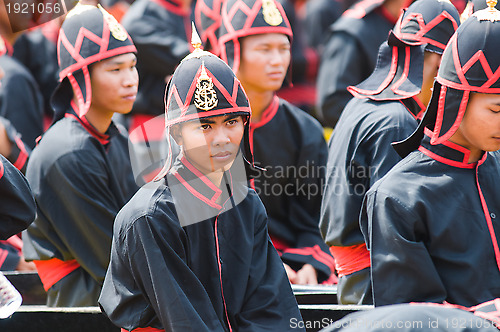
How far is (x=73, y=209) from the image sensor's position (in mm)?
4262

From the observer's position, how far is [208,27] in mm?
5645

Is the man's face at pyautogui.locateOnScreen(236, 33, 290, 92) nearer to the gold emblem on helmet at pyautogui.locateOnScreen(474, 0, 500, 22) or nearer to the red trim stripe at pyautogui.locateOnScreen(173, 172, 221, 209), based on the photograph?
the red trim stripe at pyautogui.locateOnScreen(173, 172, 221, 209)

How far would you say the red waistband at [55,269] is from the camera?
14.4 ft

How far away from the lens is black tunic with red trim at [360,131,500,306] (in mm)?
3039

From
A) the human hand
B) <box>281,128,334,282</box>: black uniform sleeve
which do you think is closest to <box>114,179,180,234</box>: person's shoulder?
the human hand

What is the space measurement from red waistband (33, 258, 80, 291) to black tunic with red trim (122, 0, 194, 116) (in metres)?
2.95

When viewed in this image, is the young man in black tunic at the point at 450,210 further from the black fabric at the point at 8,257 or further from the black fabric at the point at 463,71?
the black fabric at the point at 8,257

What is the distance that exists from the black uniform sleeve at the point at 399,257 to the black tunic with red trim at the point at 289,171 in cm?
192

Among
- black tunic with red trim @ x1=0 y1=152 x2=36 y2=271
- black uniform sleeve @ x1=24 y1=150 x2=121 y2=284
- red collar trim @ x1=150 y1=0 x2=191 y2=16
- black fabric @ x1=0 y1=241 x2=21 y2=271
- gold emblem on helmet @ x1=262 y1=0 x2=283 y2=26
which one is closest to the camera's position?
black tunic with red trim @ x1=0 y1=152 x2=36 y2=271

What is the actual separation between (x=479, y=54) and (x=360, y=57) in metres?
3.41

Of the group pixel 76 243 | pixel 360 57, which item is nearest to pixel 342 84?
pixel 360 57

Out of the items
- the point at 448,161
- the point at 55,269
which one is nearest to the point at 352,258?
the point at 448,161

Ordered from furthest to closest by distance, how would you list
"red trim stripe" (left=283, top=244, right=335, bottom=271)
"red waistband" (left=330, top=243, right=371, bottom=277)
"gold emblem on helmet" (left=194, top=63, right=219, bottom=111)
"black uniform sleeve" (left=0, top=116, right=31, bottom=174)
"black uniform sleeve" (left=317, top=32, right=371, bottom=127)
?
"black uniform sleeve" (left=317, top=32, right=371, bottom=127), "black uniform sleeve" (left=0, top=116, right=31, bottom=174), "red trim stripe" (left=283, top=244, right=335, bottom=271), "red waistband" (left=330, top=243, right=371, bottom=277), "gold emblem on helmet" (left=194, top=63, right=219, bottom=111)

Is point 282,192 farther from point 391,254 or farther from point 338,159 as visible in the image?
point 391,254
